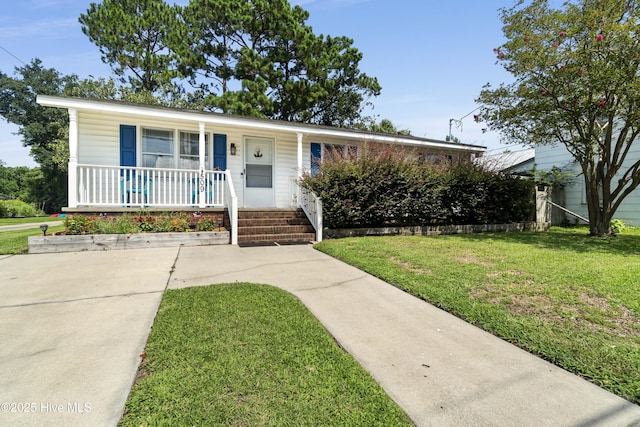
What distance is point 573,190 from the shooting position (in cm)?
1219

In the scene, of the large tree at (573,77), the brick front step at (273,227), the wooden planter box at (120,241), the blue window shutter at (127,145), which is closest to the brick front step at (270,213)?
the brick front step at (273,227)

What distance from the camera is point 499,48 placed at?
27.7ft

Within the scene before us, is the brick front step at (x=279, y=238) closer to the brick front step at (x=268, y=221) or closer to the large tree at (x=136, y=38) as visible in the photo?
the brick front step at (x=268, y=221)

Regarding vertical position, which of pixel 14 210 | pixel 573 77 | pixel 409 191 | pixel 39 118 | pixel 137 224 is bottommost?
pixel 137 224

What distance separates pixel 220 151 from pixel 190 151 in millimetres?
872

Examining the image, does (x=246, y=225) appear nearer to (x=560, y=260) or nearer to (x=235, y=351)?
(x=235, y=351)

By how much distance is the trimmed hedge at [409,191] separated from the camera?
735 centimetres

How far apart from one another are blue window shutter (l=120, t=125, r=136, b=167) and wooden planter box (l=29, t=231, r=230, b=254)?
10.3ft

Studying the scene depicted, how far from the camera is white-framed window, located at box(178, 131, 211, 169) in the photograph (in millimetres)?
8891

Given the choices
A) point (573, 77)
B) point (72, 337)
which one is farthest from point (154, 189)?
point (573, 77)

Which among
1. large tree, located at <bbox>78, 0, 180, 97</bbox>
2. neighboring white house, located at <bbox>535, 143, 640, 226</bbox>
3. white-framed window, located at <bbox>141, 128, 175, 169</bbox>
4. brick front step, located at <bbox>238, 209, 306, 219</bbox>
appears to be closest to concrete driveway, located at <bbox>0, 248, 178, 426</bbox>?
brick front step, located at <bbox>238, 209, 306, 219</bbox>

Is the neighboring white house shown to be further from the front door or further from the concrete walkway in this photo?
the concrete walkway

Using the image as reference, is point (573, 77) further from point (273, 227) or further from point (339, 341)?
point (339, 341)

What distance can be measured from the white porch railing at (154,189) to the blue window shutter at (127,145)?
1.16 ft
